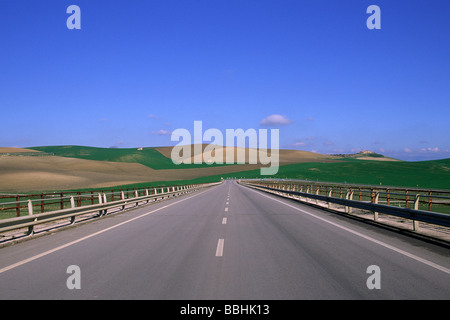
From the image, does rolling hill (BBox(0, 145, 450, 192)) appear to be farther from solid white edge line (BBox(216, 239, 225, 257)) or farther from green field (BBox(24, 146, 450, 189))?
solid white edge line (BBox(216, 239, 225, 257))

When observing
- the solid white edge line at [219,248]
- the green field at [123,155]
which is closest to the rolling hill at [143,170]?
the green field at [123,155]

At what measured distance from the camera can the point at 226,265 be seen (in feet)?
25.9

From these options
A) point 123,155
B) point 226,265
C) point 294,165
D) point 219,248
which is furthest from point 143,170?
point 226,265

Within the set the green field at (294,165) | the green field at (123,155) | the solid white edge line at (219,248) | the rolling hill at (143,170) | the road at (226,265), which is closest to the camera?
the road at (226,265)

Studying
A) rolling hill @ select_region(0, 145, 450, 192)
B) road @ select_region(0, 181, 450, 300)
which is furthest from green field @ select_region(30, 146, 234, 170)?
road @ select_region(0, 181, 450, 300)

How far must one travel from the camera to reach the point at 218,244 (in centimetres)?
1048

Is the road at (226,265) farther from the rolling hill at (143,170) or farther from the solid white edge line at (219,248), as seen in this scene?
the rolling hill at (143,170)

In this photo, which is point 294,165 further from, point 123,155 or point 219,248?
point 219,248

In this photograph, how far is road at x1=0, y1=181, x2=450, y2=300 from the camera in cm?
605

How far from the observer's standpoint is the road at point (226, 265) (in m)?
6.05

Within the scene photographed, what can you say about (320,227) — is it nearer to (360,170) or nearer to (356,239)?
(356,239)

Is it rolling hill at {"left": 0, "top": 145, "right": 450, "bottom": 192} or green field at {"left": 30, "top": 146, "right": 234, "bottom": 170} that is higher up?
green field at {"left": 30, "top": 146, "right": 234, "bottom": 170}

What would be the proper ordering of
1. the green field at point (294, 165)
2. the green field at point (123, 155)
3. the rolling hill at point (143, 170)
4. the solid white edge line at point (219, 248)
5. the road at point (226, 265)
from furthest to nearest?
the green field at point (123, 155) → the green field at point (294, 165) → the rolling hill at point (143, 170) → the solid white edge line at point (219, 248) → the road at point (226, 265)
